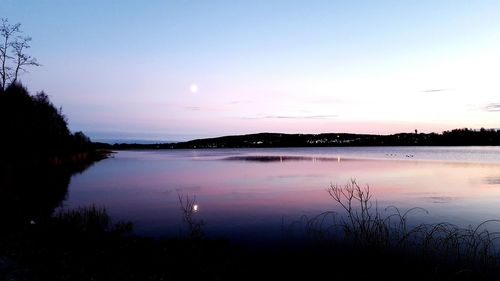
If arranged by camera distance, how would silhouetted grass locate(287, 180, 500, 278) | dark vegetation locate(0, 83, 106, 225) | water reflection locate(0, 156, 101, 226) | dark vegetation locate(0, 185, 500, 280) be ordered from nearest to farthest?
dark vegetation locate(0, 185, 500, 280) < silhouetted grass locate(287, 180, 500, 278) < water reflection locate(0, 156, 101, 226) < dark vegetation locate(0, 83, 106, 225)

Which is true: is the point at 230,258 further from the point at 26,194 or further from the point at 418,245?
the point at 26,194

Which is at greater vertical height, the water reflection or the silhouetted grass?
the water reflection

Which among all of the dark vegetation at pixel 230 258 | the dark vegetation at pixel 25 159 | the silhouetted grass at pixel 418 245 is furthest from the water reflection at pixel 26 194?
the silhouetted grass at pixel 418 245

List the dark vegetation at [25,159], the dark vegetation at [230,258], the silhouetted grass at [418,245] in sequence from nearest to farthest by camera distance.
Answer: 1. the dark vegetation at [230,258]
2. the silhouetted grass at [418,245]
3. the dark vegetation at [25,159]

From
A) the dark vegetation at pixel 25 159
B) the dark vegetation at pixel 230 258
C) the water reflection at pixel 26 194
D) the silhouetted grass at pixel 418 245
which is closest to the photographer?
the dark vegetation at pixel 230 258

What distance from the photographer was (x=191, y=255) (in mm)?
14156

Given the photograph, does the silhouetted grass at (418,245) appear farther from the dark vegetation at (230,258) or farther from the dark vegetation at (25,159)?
the dark vegetation at (25,159)

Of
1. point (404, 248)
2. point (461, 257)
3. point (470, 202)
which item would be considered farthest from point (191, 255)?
point (470, 202)

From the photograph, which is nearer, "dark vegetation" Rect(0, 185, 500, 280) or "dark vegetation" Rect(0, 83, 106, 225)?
"dark vegetation" Rect(0, 185, 500, 280)

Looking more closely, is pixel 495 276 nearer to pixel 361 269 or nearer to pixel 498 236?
pixel 361 269

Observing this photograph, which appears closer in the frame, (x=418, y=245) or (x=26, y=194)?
(x=418, y=245)

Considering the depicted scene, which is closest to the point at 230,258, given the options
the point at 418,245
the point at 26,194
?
the point at 418,245

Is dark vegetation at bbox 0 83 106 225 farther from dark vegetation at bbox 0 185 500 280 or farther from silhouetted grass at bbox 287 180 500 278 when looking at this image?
silhouetted grass at bbox 287 180 500 278

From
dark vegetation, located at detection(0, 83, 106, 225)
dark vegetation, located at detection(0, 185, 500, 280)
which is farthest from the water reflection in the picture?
dark vegetation, located at detection(0, 185, 500, 280)
